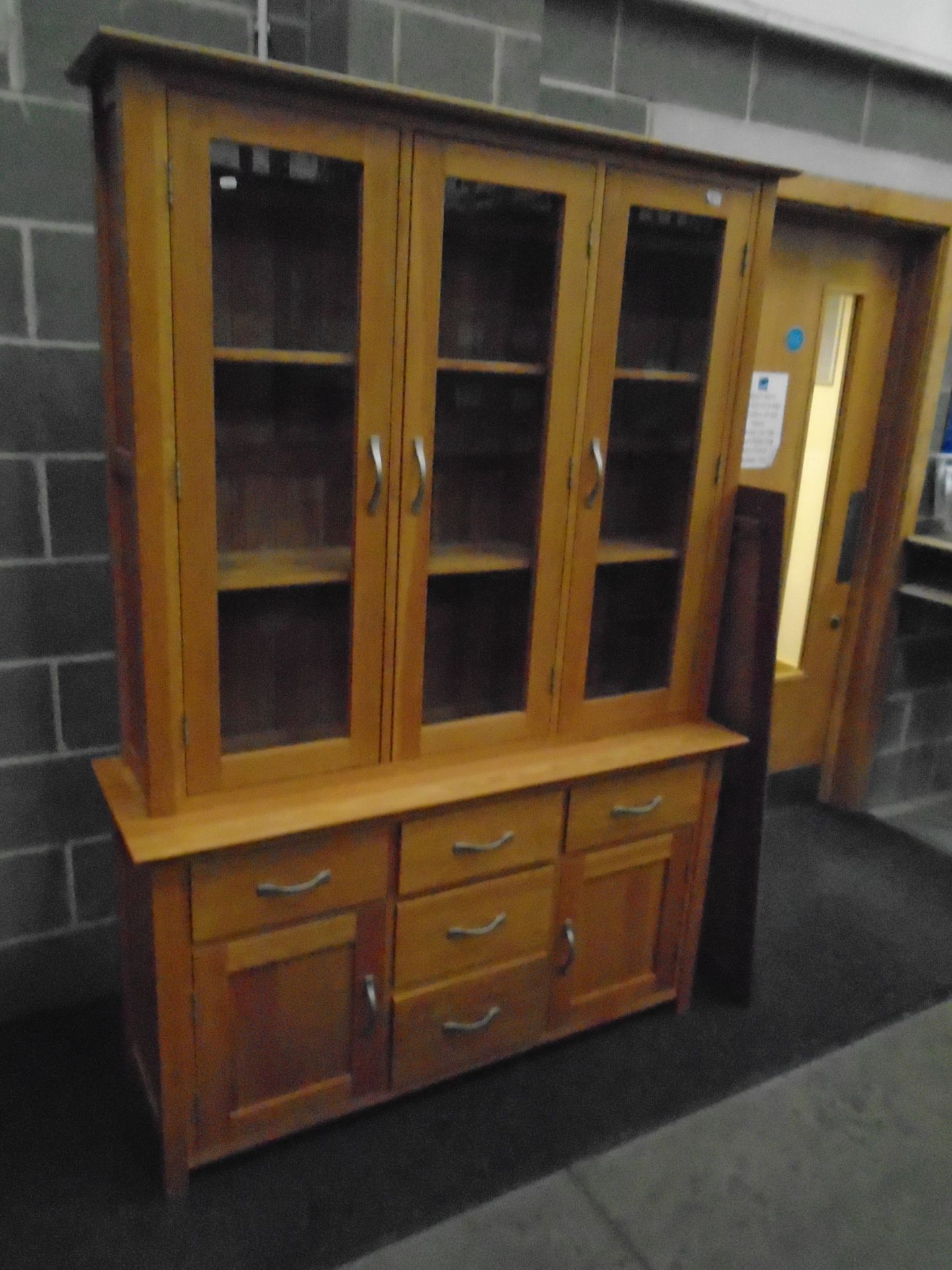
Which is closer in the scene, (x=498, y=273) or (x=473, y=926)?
(x=498, y=273)

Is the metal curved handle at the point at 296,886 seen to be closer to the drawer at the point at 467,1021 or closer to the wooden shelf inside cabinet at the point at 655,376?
the drawer at the point at 467,1021

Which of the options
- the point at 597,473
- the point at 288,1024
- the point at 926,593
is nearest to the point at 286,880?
the point at 288,1024

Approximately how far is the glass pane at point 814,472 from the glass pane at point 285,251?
6.26ft

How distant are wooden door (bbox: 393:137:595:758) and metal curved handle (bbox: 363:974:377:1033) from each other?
453 millimetres

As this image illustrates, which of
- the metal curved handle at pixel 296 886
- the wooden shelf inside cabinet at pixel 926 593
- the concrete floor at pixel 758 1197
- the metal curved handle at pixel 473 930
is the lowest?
the concrete floor at pixel 758 1197

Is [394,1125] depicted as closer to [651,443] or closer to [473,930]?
[473,930]

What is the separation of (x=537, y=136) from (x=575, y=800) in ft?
4.24

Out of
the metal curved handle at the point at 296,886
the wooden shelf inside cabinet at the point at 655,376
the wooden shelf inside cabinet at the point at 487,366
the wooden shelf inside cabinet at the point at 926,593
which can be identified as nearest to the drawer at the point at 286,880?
the metal curved handle at the point at 296,886

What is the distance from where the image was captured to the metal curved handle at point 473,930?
1988 millimetres

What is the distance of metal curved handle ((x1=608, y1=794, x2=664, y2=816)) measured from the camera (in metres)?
2.12

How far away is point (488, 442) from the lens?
1958 millimetres

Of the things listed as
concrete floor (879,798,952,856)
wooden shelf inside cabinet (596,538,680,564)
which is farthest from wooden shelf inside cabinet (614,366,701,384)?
concrete floor (879,798,952,856)

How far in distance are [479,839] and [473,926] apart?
20cm

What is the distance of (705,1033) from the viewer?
7.75 ft
